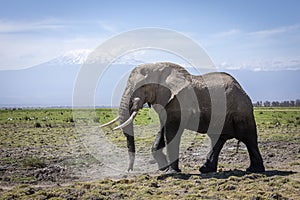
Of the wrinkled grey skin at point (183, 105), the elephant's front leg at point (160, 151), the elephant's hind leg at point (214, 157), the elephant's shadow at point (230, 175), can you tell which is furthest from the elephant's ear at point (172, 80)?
the elephant's shadow at point (230, 175)

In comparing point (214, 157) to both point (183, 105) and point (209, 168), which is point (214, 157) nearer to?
point (209, 168)

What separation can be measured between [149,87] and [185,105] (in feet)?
3.81

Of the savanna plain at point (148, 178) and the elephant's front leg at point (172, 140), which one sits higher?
the elephant's front leg at point (172, 140)

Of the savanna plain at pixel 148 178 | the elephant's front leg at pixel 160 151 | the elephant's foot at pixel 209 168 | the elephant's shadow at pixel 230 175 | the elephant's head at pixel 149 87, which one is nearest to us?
the savanna plain at pixel 148 178

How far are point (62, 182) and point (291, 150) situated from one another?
951cm

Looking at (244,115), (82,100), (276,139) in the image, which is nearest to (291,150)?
(276,139)

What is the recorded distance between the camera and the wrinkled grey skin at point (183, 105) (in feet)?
38.4

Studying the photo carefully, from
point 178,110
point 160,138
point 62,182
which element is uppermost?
point 178,110

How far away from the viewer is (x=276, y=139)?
2109 centimetres

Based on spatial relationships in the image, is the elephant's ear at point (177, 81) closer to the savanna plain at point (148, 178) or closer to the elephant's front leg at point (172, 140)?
the elephant's front leg at point (172, 140)

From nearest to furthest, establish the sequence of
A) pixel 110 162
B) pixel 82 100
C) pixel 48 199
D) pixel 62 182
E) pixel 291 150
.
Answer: pixel 48 199 → pixel 62 182 → pixel 82 100 → pixel 110 162 → pixel 291 150

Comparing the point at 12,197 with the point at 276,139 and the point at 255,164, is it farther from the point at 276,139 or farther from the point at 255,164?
the point at 276,139

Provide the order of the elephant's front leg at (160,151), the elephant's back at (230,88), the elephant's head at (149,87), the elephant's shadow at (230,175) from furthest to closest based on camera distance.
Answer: the elephant's front leg at (160,151) < the elephant's head at (149,87) < the elephant's back at (230,88) < the elephant's shadow at (230,175)

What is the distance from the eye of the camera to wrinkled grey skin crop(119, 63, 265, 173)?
460 inches
